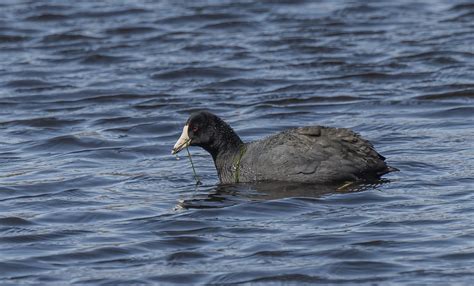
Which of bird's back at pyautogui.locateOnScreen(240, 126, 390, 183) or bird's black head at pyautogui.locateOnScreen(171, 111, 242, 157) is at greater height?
bird's black head at pyautogui.locateOnScreen(171, 111, 242, 157)

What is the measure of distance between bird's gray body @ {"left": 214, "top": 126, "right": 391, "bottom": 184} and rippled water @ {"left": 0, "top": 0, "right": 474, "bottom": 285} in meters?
0.16

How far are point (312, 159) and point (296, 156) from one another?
15 centimetres

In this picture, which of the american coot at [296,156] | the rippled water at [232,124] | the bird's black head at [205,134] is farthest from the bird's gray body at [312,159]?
the bird's black head at [205,134]

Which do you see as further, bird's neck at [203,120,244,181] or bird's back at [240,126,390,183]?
bird's neck at [203,120,244,181]

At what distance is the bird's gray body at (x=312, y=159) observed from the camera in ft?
37.7

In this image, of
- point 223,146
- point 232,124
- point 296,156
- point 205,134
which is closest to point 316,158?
point 296,156

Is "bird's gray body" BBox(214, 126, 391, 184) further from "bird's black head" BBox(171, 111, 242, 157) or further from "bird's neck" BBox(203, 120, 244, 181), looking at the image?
"bird's black head" BBox(171, 111, 242, 157)

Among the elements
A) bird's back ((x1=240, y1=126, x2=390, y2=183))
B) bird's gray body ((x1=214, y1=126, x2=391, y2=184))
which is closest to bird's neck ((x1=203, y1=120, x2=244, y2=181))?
bird's gray body ((x1=214, y1=126, x2=391, y2=184))

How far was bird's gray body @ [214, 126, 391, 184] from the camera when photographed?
11.5 metres

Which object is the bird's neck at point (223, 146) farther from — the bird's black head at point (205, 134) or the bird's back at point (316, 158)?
the bird's back at point (316, 158)

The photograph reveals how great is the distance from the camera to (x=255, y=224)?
10125 mm

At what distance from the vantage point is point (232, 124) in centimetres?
1488

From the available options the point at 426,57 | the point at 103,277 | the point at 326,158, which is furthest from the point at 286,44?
the point at 103,277

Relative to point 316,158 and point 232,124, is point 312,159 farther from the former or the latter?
point 232,124
